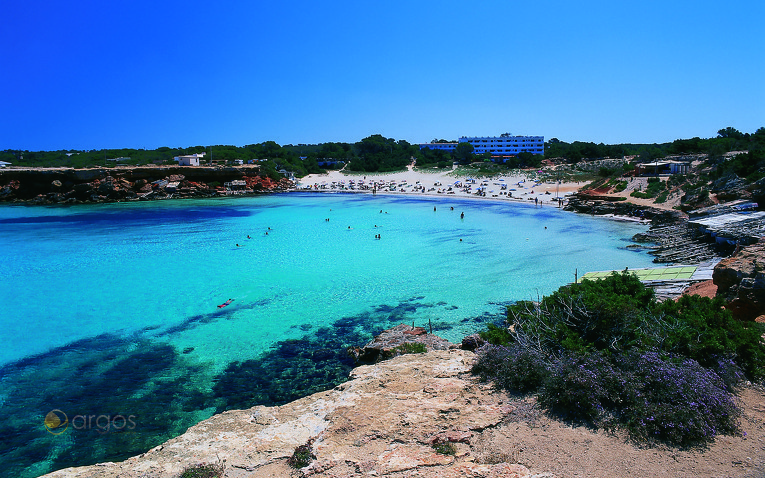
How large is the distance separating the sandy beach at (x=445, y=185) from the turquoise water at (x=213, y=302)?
19654 millimetres

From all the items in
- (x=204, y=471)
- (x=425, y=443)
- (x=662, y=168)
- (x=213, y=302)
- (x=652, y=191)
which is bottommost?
(x=213, y=302)

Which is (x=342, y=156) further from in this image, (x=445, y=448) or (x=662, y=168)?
(x=445, y=448)

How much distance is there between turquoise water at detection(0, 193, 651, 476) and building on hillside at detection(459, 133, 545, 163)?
76.2 m

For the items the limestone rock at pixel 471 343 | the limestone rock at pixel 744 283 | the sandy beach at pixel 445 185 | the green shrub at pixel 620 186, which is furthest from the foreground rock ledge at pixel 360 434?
the sandy beach at pixel 445 185

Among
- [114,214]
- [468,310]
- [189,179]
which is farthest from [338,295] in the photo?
[189,179]

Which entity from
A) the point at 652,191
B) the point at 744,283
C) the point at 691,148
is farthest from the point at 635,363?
the point at 691,148

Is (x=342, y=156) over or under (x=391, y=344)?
over

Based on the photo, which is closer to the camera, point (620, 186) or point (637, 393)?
point (637, 393)

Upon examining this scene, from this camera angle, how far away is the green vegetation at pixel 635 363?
5508mm

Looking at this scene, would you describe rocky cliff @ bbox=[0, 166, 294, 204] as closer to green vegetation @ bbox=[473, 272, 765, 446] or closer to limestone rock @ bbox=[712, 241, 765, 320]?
green vegetation @ bbox=[473, 272, 765, 446]

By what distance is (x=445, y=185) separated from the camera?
69188 millimetres

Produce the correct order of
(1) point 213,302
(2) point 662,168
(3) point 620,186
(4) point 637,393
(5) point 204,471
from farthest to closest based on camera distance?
(2) point 662,168
(3) point 620,186
(1) point 213,302
(4) point 637,393
(5) point 204,471

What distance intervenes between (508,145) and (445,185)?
1959 inches

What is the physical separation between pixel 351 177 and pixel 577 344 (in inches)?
3023
